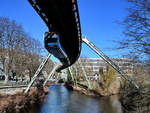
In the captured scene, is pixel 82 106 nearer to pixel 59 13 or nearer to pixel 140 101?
pixel 140 101

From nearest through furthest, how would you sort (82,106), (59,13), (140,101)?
(59,13), (140,101), (82,106)

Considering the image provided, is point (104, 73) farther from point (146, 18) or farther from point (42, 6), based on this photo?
point (42, 6)

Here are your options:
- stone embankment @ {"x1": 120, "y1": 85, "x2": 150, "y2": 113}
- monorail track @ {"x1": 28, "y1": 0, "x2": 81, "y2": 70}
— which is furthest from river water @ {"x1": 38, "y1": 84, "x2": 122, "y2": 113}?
monorail track @ {"x1": 28, "y1": 0, "x2": 81, "y2": 70}

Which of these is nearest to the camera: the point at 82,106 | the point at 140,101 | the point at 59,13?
the point at 59,13

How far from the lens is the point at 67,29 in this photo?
25.5 feet

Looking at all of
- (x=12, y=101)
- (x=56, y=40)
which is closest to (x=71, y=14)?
(x=56, y=40)

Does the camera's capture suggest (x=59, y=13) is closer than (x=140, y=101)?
Yes

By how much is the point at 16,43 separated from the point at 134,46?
23456 millimetres

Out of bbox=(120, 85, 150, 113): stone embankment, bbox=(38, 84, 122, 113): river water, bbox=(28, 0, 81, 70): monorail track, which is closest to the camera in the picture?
bbox=(28, 0, 81, 70): monorail track

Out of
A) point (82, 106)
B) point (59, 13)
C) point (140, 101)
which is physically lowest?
point (82, 106)

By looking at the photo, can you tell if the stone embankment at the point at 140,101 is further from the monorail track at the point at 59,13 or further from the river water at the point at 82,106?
the monorail track at the point at 59,13

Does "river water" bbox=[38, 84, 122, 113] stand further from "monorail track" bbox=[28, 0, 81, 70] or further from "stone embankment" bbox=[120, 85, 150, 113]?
"monorail track" bbox=[28, 0, 81, 70]

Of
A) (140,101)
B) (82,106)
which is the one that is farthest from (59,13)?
(82,106)

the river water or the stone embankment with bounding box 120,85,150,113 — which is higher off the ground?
the stone embankment with bounding box 120,85,150,113
